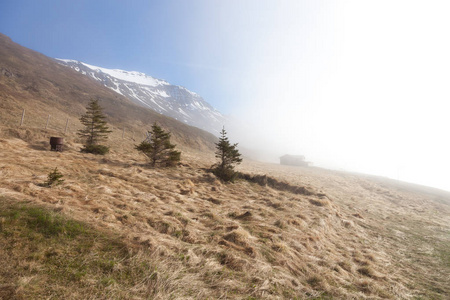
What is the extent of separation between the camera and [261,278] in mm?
4578

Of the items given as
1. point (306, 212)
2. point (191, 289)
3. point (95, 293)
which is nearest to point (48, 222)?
point (95, 293)

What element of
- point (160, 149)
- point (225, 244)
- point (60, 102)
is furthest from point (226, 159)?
point (60, 102)

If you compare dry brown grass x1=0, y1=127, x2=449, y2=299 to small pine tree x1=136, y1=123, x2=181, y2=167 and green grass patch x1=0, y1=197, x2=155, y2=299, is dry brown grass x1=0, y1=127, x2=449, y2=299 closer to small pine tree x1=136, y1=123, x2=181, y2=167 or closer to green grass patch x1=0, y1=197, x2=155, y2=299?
green grass patch x1=0, y1=197, x2=155, y2=299

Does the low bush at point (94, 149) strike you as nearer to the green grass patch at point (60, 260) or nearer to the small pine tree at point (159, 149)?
the small pine tree at point (159, 149)

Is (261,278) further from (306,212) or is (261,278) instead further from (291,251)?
(306,212)

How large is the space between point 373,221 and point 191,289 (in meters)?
15.2

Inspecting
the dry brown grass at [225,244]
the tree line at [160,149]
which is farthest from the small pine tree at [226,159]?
the dry brown grass at [225,244]

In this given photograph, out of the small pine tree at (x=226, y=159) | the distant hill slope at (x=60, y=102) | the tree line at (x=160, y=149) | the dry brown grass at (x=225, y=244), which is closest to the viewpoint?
the dry brown grass at (x=225, y=244)

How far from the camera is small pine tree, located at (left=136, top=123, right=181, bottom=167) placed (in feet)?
53.1

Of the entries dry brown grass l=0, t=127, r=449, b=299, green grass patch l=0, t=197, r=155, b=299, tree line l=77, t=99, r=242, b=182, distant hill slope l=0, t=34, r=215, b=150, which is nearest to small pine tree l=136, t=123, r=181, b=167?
tree line l=77, t=99, r=242, b=182

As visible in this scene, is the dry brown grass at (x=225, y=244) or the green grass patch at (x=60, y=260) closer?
the green grass patch at (x=60, y=260)

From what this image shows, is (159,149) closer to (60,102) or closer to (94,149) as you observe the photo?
(94,149)

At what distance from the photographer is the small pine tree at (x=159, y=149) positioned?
53.1ft

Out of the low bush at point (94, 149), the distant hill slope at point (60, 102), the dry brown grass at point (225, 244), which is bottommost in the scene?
the dry brown grass at point (225, 244)
